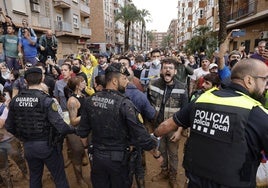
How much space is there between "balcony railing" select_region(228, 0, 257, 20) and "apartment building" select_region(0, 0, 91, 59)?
717 inches

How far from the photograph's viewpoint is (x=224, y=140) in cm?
174

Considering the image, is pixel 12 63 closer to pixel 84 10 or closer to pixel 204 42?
pixel 204 42

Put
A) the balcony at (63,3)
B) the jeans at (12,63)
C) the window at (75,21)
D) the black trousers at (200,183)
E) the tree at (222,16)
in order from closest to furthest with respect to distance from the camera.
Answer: the black trousers at (200,183)
the jeans at (12,63)
the tree at (222,16)
the balcony at (63,3)
the window at (75,21)

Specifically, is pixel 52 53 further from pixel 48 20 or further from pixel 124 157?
pixel 48 20

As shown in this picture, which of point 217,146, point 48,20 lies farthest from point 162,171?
point 48,20

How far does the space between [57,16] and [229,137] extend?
25984 mm

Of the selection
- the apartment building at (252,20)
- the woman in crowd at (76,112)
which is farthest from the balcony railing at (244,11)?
the woman in crowd at (76,112)

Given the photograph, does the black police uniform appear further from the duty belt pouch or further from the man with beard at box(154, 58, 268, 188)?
the duty belt pouch

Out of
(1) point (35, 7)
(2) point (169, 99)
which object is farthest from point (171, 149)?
(1) point (35, 7)

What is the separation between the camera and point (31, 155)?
9.55ft

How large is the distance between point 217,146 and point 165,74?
1.97m

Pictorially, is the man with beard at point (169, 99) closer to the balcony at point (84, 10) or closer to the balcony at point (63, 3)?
the balcony at point (63, 3)

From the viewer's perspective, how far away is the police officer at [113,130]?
2.46 metres

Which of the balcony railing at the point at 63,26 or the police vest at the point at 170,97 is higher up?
the balcony railing at the point at 63,26
